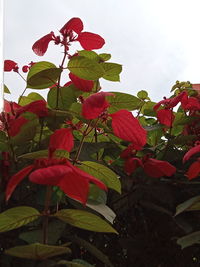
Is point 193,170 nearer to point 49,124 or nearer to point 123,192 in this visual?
point 123,192

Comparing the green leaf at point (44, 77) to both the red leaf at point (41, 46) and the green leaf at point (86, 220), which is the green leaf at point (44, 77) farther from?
the green leaf at point (86, 220)

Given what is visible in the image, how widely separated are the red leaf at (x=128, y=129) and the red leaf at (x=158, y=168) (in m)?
0.04

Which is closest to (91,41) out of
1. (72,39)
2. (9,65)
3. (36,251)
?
(72,39)

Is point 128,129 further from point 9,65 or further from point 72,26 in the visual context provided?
point 9,65

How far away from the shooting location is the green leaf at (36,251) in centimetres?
47

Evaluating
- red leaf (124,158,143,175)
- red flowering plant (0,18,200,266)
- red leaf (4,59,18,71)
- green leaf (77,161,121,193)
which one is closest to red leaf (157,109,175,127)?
red flowering plant (0,18,200,266)

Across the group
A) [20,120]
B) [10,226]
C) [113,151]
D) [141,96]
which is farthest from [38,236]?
[141,96]

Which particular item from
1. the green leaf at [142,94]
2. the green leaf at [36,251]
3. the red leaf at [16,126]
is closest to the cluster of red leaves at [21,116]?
the red leaf at [16,126]

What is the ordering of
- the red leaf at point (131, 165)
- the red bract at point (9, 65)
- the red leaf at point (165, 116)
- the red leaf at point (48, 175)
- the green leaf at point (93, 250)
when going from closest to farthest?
the red leaf at point (48, 175)
the green leaf at point (93, 250)
the red leaf at point (131, 165)
the red leaf at point (165, 116)
the red bract at point (9, 65)

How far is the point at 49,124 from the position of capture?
2.23ft

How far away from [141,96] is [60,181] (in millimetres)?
531

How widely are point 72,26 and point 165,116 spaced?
22 centimetres

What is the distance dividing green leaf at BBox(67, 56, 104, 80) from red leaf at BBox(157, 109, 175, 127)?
18 cm

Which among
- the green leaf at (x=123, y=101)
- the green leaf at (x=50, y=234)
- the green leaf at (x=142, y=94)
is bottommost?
the green leaf at (x=50, y=234)
